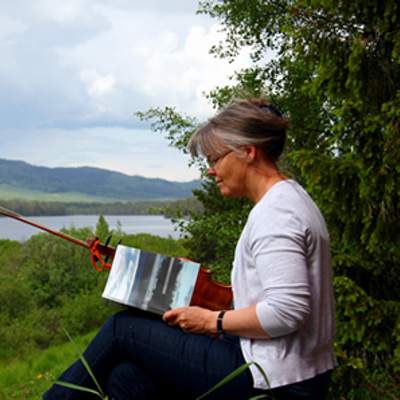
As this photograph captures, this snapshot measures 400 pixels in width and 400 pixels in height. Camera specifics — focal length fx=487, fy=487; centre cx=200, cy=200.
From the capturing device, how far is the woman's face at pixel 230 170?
1.19 meters

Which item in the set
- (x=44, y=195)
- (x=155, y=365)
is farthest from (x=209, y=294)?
(x=44, y=195)

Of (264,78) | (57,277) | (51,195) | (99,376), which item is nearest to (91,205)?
(51,195)

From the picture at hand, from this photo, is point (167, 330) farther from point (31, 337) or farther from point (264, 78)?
point (31, 337)

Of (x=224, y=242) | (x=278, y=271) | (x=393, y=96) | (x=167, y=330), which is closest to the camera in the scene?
(x=278, y=271)

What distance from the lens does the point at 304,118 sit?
16.6 feet

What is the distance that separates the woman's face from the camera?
119 cm

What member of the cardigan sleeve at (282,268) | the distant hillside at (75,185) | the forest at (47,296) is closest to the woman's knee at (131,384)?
the cardigan sleeve at (282,268)

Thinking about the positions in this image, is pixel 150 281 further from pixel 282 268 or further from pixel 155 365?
pixel 282 268

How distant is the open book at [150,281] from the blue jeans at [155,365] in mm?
60

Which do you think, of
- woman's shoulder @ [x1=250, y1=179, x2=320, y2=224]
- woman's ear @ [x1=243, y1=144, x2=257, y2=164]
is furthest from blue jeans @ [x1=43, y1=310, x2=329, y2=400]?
woman's ear @ [x1=243, y1=144, x2=257, y2=164]

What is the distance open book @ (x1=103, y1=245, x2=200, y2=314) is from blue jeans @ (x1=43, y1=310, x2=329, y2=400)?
0.06 meters

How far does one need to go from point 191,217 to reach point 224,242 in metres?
0.53

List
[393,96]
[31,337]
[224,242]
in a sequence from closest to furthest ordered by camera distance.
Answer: [393,96]
[224,242]
[31,337]

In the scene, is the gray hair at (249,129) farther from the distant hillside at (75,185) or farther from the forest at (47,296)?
the distant hillside at (75,185)
